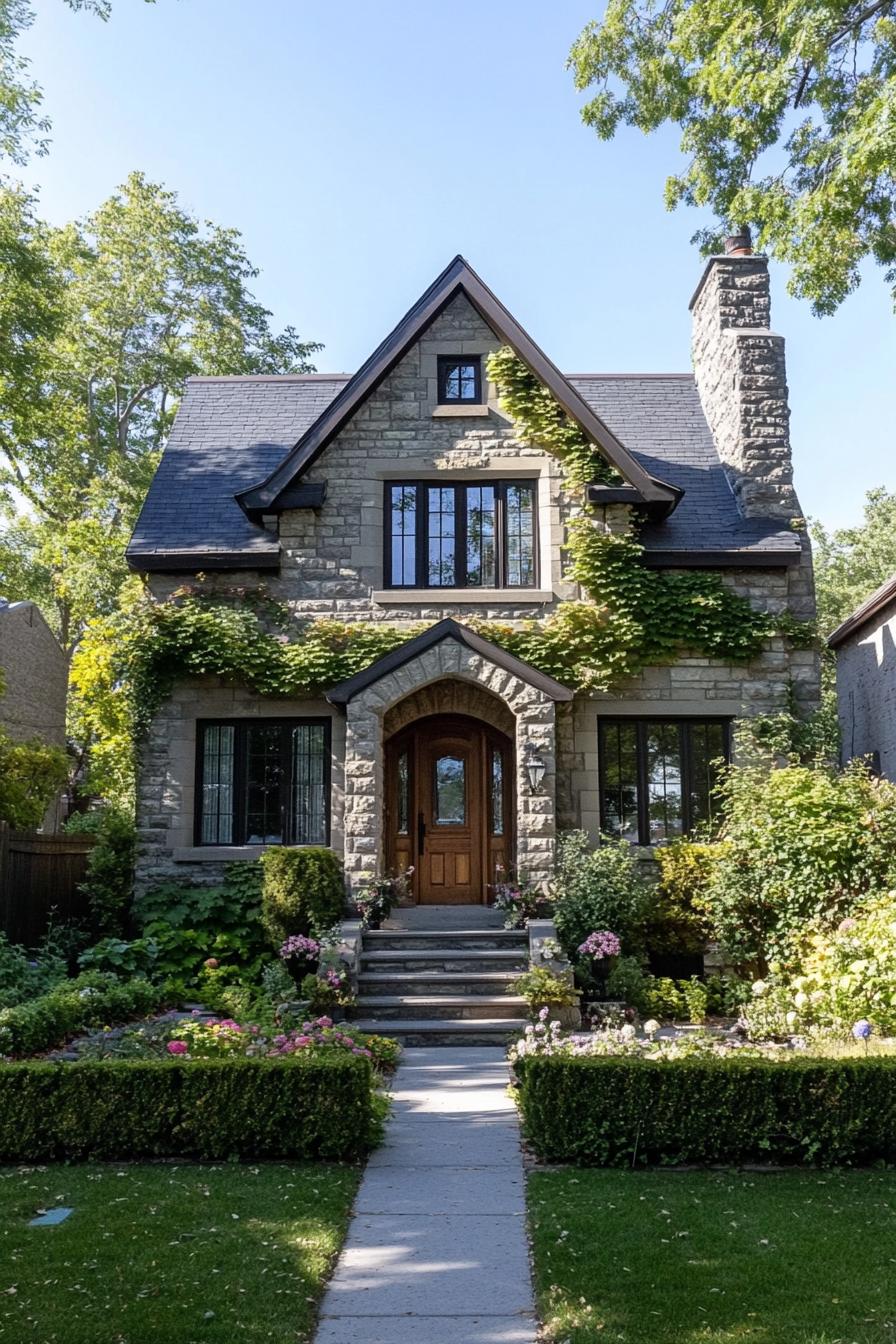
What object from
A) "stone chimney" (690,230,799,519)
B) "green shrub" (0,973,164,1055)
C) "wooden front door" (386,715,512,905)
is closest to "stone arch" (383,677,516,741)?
"wooden front door" (386,715,512,905)

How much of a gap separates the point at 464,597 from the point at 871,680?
7119mm

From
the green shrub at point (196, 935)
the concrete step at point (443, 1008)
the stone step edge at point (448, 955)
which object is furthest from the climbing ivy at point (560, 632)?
the concrete step at point (443, 1008)

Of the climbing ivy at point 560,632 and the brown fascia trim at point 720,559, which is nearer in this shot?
the climbing ivy at point 560,632

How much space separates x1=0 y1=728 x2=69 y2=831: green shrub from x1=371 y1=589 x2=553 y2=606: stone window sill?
479 centimetres

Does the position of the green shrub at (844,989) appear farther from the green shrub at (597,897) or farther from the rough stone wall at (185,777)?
the rough stone wall at (185,777)

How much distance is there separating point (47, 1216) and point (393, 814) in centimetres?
933

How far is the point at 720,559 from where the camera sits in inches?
576

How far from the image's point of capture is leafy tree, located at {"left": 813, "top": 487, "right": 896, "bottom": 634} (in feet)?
120

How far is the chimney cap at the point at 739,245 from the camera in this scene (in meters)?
16.2

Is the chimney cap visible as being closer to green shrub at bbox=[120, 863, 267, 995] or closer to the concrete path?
green shrub at bbox=[120, 863, 267, 995]

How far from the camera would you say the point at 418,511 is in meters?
15.2

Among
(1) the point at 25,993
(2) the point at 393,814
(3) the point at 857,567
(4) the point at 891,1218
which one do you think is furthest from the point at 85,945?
(3) the point at 857,567

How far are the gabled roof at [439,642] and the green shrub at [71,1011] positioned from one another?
4081mm

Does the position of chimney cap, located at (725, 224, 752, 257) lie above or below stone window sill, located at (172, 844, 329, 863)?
above
